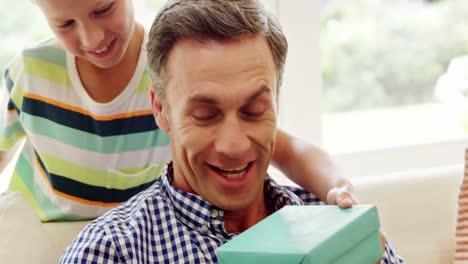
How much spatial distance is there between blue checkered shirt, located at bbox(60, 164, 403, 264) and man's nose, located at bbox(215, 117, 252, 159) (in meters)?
0.15

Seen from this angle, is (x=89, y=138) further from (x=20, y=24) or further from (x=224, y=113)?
(x=20, y=24)

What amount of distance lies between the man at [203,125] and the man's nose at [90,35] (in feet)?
0.63

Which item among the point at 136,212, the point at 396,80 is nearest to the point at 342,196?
the point at 136,212

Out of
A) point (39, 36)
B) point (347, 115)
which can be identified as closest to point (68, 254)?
point (39, 36)

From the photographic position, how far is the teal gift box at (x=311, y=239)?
3.46 ft

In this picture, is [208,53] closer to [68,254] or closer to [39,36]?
[68,254]

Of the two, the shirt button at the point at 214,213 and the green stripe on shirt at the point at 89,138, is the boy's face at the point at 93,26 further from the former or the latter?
the shirt button at the point at 214,213

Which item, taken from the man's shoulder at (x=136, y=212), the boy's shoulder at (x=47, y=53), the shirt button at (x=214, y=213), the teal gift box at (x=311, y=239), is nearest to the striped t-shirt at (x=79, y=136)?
the boy's shoulder at (x=47, y=53)

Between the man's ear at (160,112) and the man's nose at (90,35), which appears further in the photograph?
the man's nose at (90,35)

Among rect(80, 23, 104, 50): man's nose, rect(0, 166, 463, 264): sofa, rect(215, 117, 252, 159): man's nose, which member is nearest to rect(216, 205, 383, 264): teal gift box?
rect(215, 117, 252, 159): man's nose

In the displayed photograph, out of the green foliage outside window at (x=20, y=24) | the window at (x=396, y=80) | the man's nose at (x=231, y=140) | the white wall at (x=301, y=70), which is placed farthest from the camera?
the window at (x=396, y=80)

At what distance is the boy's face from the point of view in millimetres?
1572

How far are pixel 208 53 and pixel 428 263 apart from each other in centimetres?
96

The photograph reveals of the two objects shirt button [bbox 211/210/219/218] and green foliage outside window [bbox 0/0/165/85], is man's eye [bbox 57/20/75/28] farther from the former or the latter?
green foliage outside window [bbox 0/0/165/85]
